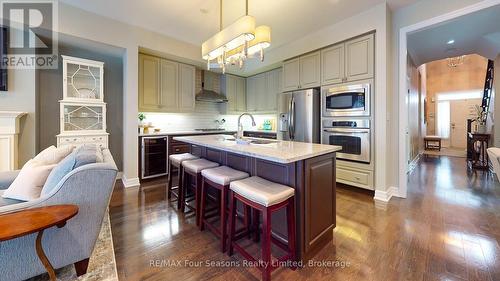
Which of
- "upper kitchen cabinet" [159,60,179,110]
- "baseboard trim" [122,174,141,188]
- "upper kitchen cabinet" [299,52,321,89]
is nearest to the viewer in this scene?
"baseboard trim" [122,174,141,188]

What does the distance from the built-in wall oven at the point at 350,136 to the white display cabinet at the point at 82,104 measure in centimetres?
412

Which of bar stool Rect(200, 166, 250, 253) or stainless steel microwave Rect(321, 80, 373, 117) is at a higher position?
stainless steel microwave Rect(321, 80, 373, 117)

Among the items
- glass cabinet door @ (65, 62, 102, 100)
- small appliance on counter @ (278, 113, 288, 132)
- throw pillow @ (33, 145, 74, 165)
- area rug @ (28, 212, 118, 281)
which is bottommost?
area rug @ (28, 212, 118, 281)

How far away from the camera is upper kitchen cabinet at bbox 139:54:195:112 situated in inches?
161

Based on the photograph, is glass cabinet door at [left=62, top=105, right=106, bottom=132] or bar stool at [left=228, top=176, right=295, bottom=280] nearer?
bar stool at [left=228, top=176, right=295, bottom=280]

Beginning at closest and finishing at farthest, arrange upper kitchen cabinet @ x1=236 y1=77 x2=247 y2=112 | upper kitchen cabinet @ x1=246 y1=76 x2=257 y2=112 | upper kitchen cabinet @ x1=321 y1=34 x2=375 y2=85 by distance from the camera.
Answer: upper kitchen cabinet @ x1=321 y1=34 x2=375 y2=85 < upper kitchen cabinet @ x1=246 y1=76 x2=257 y2=112 < upper kitchen cabinet @ x1=236 y1=77 x2=247 y2=112

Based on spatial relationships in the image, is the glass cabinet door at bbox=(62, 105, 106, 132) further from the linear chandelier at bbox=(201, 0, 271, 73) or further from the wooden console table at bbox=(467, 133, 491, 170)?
the wooden console table at bbox=(467, 133, 491, 170)

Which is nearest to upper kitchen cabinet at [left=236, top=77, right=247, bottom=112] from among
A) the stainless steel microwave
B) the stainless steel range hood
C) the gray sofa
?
the stainless steel range hood

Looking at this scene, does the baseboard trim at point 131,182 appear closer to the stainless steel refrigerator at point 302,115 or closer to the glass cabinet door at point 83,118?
the glass cabinet door at point 83,118

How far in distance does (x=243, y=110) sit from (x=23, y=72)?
4.40m

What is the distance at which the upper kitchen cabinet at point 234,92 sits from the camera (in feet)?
Answer: 18.5

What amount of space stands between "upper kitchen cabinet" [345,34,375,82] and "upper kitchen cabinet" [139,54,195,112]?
3.35 metres

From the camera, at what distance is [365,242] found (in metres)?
1.94

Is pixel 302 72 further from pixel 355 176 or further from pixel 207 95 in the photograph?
pixel 207 95
